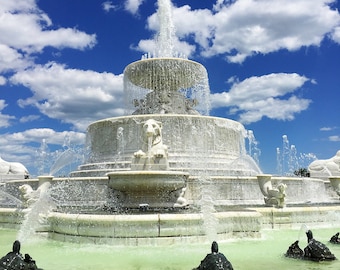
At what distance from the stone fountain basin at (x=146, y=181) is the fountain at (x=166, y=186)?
0.03m

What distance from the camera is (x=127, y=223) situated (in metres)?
7.44

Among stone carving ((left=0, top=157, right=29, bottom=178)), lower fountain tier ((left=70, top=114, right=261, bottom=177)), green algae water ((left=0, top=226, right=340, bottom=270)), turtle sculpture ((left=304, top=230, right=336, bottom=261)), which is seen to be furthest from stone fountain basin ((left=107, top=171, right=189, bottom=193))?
stone carving ((left=0, top=157, right=29, bottom=178))

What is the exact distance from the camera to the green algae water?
5879mm

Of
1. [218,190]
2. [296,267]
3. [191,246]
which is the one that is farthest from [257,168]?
[296,267]

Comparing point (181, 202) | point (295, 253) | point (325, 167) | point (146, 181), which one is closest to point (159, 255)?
point (295, 253)

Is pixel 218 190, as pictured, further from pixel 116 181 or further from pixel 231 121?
pixel 231 121

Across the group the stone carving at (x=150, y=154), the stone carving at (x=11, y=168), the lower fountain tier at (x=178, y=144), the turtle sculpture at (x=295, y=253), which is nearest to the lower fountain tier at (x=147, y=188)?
the stone carving at (x=150, y=154)

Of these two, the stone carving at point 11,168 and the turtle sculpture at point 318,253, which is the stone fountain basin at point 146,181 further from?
the stone carving at point 11,168

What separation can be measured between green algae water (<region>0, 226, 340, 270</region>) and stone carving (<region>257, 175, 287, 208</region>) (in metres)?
2.09

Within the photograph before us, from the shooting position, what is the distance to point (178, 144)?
17.3 meters

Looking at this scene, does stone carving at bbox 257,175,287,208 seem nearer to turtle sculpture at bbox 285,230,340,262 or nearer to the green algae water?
the green algae water

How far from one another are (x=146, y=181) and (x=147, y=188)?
0.28 m

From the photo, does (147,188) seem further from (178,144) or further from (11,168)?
(11,168)

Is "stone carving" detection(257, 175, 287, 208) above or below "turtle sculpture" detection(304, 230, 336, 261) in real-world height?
above
